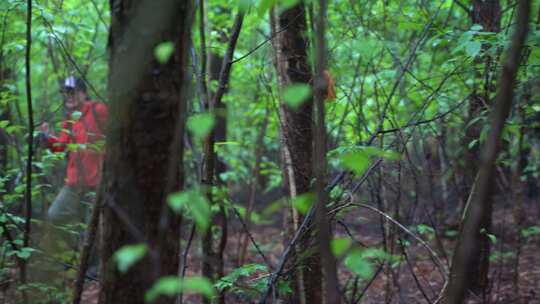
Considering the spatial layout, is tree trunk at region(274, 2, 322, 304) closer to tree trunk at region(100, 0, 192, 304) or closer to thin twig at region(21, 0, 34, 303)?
thin twig at region(21, 0, 34, 303)

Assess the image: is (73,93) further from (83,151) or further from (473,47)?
(473,47)

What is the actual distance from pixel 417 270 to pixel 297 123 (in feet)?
11.2

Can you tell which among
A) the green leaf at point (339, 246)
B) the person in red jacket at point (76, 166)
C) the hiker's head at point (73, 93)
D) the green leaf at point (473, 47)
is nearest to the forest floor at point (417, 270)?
the person in red jacket at point (76, 166)

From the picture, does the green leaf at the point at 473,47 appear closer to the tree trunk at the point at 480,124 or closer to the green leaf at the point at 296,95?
the tree trunk at the point at 480,124

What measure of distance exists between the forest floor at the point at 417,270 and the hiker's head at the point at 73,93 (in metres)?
1.76

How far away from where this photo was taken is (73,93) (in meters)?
5.17

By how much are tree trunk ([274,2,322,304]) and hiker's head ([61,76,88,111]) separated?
8.25 ft

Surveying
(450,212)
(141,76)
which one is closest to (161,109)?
(141,76)

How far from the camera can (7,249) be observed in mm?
3820

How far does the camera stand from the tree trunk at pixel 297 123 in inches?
138

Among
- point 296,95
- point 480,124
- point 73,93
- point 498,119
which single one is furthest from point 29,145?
point 480,124

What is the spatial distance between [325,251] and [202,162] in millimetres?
1633

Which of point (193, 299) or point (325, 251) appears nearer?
point (325, 251)

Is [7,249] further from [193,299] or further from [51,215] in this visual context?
[193,299]
